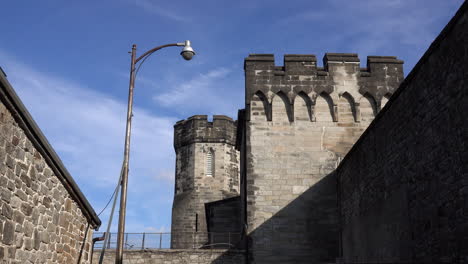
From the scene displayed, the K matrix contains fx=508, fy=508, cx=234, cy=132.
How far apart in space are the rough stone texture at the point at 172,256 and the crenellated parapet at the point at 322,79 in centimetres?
489

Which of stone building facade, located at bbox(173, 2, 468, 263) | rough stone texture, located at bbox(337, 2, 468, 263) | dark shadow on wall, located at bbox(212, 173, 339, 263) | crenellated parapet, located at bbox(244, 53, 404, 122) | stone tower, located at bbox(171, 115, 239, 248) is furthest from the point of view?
stone tower, located at bbox(171, 115, 239, 248)

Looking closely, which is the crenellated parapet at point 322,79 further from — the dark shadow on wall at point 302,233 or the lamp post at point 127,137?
the lamp post at point 127,137

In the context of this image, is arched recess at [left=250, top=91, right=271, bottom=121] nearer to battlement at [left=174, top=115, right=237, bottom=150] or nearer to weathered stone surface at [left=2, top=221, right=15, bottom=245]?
weathered stone surface at [left=2, top=221, right=15, bottom=245]

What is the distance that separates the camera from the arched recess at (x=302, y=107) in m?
17.2

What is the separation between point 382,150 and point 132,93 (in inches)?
219

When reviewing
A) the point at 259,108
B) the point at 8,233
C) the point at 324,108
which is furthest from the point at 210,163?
the point at 8,233

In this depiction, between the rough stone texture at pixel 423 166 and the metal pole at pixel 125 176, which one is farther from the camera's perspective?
the metal pole at pixel 125 176

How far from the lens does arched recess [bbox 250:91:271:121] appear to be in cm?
1714

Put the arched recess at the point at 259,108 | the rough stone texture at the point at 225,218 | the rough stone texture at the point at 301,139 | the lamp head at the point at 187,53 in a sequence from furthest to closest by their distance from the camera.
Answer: the rough stone texture at the point at 225,218, the arched recess at the point at 259,108, the rough stone texture at the point at 301,139, the lamp head at the point at 187,53

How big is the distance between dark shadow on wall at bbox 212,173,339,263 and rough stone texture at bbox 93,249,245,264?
540 millimetres

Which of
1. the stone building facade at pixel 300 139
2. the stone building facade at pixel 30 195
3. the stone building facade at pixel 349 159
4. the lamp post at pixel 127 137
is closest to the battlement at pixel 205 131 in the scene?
the stone building facade at pixel 349 159

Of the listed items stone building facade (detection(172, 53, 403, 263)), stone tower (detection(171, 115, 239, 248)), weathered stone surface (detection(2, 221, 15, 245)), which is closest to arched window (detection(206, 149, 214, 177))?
stone tower (detection(171, 115, 239, 248))

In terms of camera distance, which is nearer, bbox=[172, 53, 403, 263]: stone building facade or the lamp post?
the lamp post

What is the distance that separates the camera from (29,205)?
7215mm
